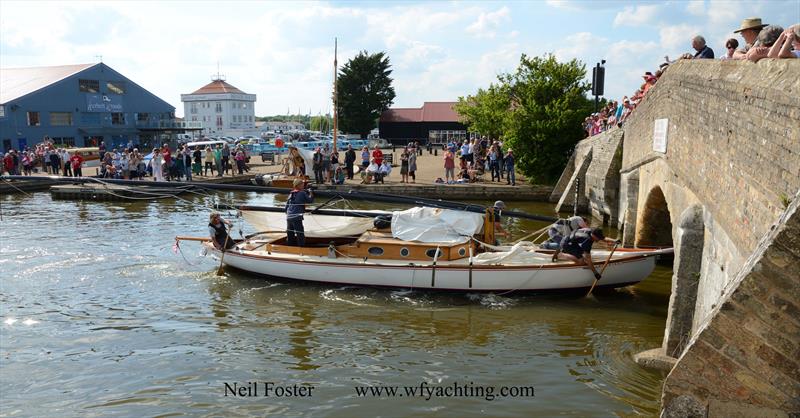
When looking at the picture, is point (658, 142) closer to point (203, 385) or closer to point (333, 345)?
point (333, 345)

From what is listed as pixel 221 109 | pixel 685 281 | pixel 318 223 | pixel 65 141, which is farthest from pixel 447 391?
pixel 221 109

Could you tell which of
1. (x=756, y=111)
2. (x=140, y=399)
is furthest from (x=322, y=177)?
(x=756, y=111)

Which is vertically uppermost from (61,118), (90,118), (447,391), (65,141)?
(90,118)

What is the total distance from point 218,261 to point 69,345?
17.9ft

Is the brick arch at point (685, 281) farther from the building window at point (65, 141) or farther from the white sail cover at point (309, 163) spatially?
the building window at point (65, 141)

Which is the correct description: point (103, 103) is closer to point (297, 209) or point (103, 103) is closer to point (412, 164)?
point (412, 164)

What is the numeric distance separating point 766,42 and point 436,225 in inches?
285

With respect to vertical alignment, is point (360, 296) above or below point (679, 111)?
below

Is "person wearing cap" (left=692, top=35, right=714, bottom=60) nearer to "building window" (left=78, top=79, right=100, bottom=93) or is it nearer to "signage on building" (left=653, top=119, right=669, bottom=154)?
"signage on building" (left=653, top=119, right=669, bottom=154)

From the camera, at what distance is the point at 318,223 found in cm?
1472

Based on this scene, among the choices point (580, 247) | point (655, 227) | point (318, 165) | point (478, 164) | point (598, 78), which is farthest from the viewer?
point (478, 164)

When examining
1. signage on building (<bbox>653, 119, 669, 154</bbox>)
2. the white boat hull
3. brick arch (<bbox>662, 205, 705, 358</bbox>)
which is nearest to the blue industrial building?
the white boat hull

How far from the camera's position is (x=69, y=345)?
10617 millimetres

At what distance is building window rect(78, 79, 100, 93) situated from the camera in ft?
164
